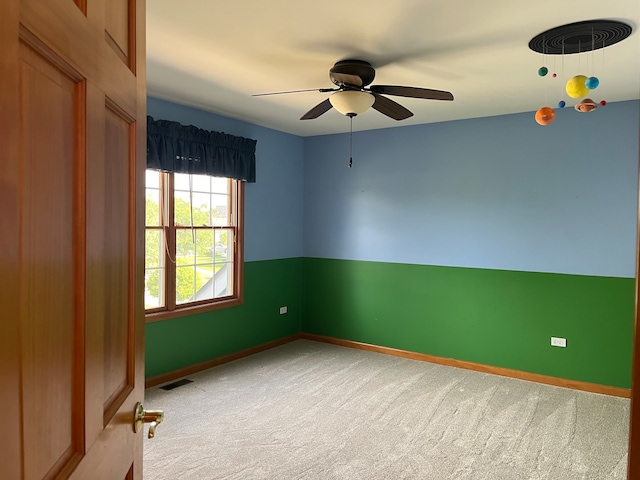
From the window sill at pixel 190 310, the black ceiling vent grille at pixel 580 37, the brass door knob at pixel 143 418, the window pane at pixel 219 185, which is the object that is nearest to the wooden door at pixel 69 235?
the brass door knob at pixel 143 418

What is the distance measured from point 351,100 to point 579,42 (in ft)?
4.34

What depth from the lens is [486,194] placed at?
446 centimetres

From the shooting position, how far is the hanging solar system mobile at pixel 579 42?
2.34m

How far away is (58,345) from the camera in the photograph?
722 mm

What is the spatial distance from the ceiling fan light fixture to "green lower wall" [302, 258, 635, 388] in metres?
2.32

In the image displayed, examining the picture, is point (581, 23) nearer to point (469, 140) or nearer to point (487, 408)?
point (469, 140)

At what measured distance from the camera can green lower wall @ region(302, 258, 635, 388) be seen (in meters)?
3.95

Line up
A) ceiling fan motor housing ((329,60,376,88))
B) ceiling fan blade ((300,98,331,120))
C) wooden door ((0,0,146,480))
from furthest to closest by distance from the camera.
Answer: ceiling fan blade ((300,98,331,120)), ceiling fan motor housing ((329,60,376,88)), wooden door ((0,0,146,480))

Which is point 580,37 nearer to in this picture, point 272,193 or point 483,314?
point 483,314

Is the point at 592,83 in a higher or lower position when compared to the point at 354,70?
lower

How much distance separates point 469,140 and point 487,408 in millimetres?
2508

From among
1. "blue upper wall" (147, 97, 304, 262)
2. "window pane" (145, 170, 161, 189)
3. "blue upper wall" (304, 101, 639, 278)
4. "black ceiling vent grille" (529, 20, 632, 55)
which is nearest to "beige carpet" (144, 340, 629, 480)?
"blue upper wall" (304, 101, 639, 278)

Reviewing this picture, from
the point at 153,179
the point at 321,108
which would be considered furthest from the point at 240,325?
the point at 321,108

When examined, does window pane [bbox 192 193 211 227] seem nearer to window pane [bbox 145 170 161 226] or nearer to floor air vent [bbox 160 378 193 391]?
window pane [bbox 145 170 161 226]
